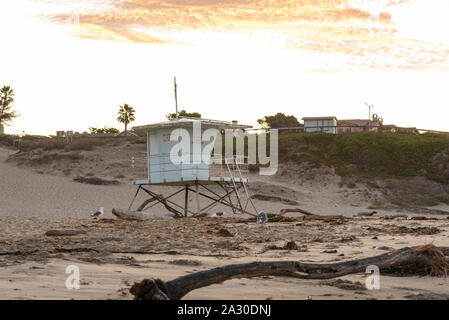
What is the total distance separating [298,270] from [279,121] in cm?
6762

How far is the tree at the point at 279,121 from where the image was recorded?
72.1m

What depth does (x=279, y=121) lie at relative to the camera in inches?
2864

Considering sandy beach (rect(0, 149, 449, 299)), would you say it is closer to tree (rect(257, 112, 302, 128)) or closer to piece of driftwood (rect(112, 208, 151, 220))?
piece of driftwood (rect(112, 208, 151, 220))

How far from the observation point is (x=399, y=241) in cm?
1120

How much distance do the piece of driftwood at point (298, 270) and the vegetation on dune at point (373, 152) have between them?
36678 mm

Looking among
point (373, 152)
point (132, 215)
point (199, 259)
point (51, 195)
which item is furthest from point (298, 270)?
point (373, 152)

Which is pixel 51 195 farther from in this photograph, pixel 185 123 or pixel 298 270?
pixel 298 270

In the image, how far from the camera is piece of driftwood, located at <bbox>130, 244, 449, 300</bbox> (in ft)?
15.4

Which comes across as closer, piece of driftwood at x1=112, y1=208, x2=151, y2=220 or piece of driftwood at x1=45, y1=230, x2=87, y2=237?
piece of driftwood at x1=45, y1=230, x2=87, y2=237

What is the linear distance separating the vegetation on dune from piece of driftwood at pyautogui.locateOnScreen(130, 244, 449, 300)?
36.7 metres

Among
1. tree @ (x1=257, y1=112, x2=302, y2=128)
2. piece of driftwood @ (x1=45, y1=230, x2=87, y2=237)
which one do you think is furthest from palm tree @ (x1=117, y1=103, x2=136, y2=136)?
piece of driftwood @ (x1=45, y1=230, x2=87, y2=237)

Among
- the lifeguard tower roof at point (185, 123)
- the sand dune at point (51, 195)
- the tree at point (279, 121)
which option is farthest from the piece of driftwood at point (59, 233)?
the tree at point (279, 121)
